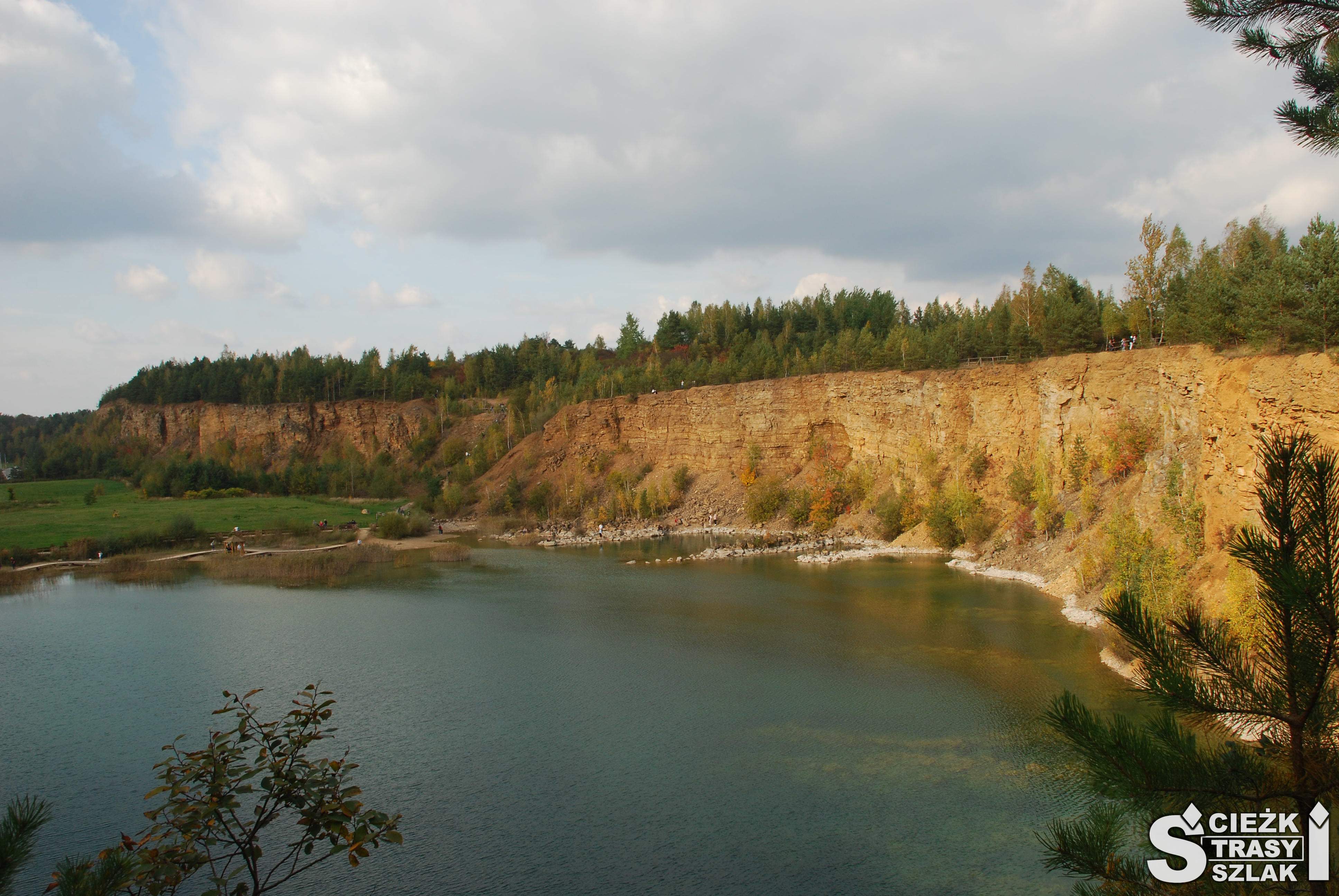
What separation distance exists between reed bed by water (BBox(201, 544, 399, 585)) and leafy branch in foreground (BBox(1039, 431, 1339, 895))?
39.3m

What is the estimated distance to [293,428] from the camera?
95.9 m

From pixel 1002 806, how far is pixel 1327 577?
36.7 feet

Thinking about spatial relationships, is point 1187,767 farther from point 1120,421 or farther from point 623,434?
point 623,434

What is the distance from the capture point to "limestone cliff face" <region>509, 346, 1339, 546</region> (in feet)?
61.3

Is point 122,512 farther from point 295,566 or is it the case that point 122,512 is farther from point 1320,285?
point 1320,285

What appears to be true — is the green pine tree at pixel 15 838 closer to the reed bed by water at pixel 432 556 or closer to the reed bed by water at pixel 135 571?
the reed bed by water at pixel 135 571

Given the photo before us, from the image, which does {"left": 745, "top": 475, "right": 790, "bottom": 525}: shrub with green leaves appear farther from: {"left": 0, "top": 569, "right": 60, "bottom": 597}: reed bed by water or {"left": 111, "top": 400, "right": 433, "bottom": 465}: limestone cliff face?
{"left": 111, "top": 400, "right": 433, "bottom": 465}: limestone cliff face

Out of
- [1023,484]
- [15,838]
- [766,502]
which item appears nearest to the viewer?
[15,838]

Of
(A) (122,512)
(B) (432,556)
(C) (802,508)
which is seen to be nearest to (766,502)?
(C) (802,508)

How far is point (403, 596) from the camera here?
111 ft

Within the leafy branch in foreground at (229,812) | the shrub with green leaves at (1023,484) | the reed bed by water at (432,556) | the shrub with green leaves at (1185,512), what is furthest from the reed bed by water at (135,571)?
the shrub with green leaves at (1023,484)

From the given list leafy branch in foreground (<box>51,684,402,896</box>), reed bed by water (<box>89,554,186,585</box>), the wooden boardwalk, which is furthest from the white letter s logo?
the wooden boardwalk

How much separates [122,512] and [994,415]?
6276 cm

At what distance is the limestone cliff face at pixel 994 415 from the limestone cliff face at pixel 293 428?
2627 cm
